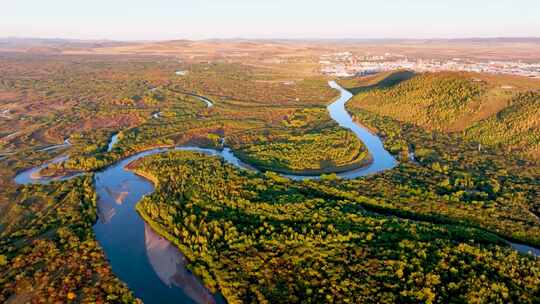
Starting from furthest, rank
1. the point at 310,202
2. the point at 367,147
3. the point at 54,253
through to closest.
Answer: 1. the point at 367,147
2. the point at 310,202
3. the point at 54,253

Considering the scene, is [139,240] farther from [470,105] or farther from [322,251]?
[470,105]

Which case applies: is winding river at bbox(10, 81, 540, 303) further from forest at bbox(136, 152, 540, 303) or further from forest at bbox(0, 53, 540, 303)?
forest at bbox(136, 152, 540, 303)

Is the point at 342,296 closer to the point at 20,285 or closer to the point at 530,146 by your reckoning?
the point at 20,285

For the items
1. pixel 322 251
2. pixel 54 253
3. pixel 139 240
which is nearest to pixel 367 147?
pixel 322 251

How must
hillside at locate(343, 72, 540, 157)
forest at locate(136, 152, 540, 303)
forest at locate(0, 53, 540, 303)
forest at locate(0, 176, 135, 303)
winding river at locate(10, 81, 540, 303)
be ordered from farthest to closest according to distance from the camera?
hillside at locate(343, 72, 540, 157), winding river at locate(10, 81, 540, 303), forest at locate(0, 176, 135, 303), forest at locate(0, 53, 540, 303), forest at locate(136, 152, 540, 303)

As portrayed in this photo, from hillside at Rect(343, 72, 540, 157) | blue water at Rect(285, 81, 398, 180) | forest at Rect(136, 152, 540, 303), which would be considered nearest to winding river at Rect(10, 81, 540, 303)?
blue water at Rect(285, 81, 398, 180)

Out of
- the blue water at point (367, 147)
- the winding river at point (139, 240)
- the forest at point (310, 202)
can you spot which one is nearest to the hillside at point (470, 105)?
the forest at point (310, 202)
